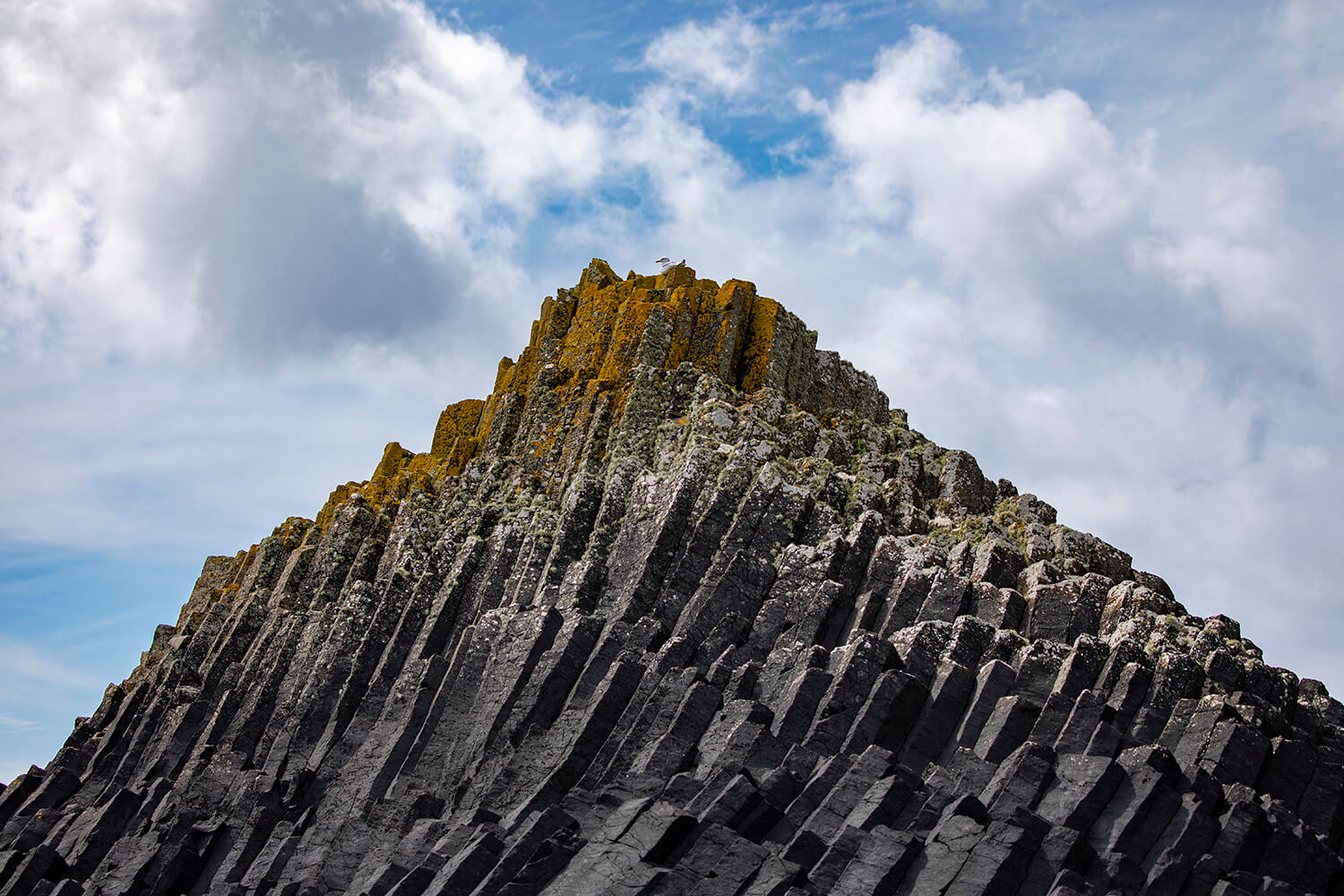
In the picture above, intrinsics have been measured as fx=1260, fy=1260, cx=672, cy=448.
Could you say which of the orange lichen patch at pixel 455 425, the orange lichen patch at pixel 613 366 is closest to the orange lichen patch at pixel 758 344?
the orange lichen patch at pixel 613 366

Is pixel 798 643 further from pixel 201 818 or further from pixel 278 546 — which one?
pixel 278 546

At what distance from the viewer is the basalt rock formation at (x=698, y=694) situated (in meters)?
15.4

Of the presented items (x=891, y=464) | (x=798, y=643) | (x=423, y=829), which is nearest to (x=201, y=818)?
(x=423, y=829)

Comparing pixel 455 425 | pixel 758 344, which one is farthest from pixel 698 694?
pixel 455 425

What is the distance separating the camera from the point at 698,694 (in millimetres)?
18781

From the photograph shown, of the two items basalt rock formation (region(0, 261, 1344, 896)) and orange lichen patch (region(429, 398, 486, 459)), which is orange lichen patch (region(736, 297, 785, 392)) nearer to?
basalt rock formation (region(0, 261, 1344, 896))

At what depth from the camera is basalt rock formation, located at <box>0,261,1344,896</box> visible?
1538cm

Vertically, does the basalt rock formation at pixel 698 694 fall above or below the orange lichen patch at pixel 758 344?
below

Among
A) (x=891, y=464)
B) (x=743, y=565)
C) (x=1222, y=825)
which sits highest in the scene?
(x=891, y=464)

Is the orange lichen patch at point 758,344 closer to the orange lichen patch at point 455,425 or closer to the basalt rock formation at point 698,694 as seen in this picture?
the basalt rock formation at point 698,694

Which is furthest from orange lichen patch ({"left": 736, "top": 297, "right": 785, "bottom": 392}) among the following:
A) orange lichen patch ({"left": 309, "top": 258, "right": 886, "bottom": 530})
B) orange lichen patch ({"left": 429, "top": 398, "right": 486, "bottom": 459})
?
orange lichen patch ({"left": 429, "top": 398, "right": 486, "bottom": 459})

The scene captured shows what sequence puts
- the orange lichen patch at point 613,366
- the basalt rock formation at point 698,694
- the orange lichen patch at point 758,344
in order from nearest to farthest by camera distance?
the basalt rock formation at point 698,694
the orange lichen patch at point 613,366
the orange lichen patch at point 758,344

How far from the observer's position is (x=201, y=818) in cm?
2514

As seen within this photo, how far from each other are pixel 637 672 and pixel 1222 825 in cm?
881
